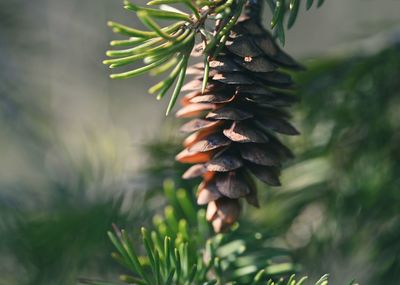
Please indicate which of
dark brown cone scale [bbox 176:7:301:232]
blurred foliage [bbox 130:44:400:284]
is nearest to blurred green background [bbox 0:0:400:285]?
blurred foliage [bbox 130:44:400:284]

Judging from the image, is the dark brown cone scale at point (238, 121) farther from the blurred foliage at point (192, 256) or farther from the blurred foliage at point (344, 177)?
the blurred foliage at point (344, 177)

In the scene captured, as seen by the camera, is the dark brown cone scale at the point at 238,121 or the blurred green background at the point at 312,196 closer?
the dark brown cone scale at the point at 238,121

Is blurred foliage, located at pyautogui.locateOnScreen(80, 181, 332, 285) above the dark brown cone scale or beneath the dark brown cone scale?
beneath

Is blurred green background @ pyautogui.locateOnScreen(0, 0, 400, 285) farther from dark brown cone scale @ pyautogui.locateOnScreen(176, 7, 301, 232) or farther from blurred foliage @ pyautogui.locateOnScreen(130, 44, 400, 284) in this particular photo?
dark brown cone scale @ pyautogui.locateOnScreen(176, 7, 301, 232)

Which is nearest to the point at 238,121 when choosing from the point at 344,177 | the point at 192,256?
the point at 192,256

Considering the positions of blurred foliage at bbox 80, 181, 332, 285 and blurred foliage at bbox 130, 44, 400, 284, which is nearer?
blurred foliage at bbox 80, 181, 332, 285

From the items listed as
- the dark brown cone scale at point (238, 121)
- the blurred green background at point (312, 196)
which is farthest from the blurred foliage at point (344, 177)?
the dark brown cone scale at point (238, 121)

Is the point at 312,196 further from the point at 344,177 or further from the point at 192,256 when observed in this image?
the point at 192,256

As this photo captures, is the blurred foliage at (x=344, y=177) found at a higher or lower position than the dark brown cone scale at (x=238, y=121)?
lower
